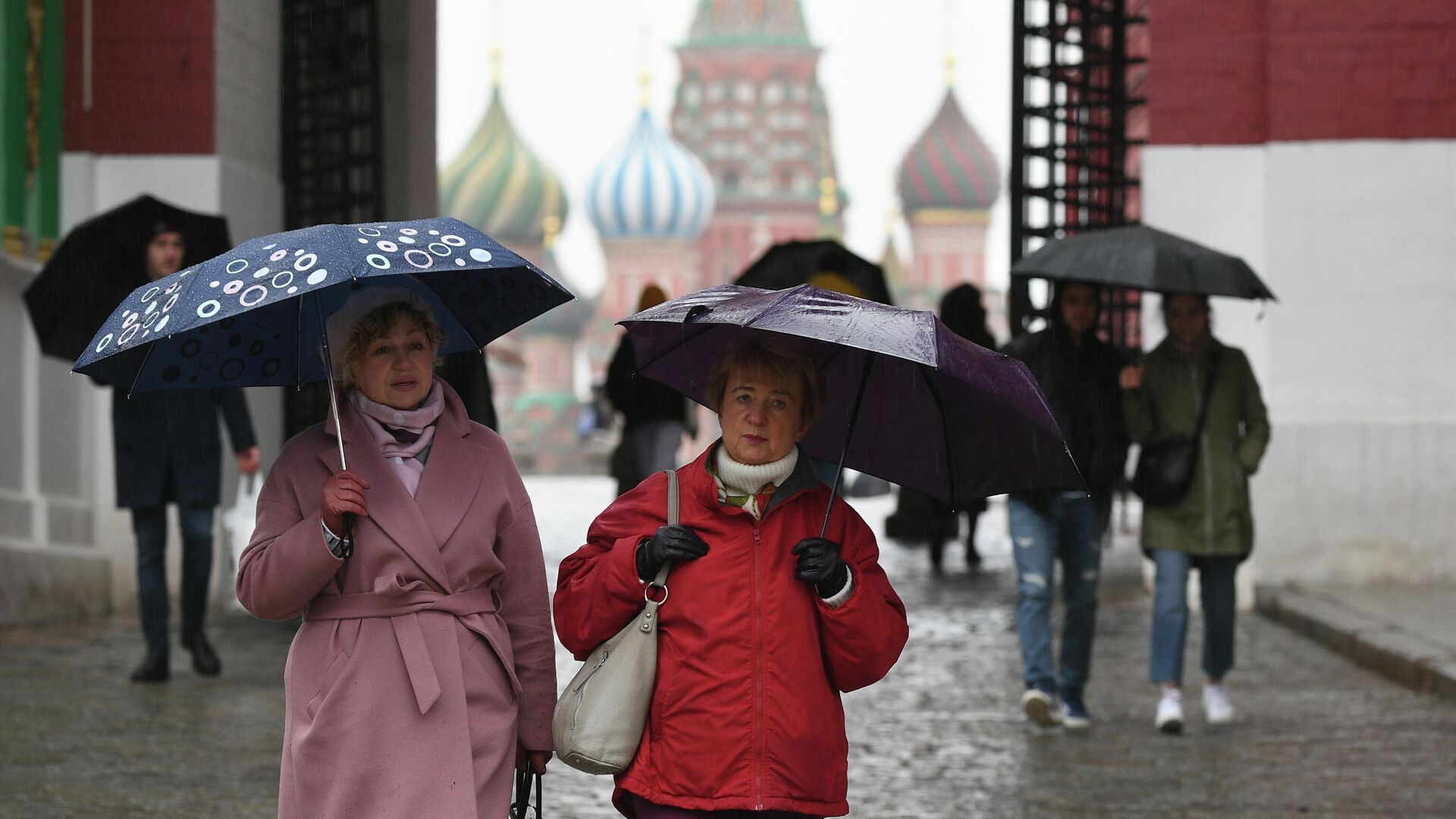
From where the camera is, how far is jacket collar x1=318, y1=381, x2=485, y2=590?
13.1ft

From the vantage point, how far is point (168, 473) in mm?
9102

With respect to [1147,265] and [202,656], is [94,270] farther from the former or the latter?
[1147,265]

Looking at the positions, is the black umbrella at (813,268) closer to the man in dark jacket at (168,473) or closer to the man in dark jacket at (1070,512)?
the man in dark jacket at (1070,512)

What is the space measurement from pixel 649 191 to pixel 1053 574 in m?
81.3

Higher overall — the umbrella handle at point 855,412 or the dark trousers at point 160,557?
the umbrella handle at point 855,412

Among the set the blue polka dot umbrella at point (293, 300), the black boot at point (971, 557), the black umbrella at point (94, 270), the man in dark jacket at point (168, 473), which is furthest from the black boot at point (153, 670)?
the black boot at point (971, 557)

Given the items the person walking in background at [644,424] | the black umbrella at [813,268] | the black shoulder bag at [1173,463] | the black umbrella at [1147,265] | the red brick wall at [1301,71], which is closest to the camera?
the black umbrella at [1147,265]

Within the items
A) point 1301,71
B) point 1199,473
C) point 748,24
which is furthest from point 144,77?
point 748,24

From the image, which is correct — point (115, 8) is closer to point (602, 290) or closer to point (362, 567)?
point (362, 567)

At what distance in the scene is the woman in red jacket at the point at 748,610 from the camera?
12.8 feet

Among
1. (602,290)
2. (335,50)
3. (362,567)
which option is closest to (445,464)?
(362,567)

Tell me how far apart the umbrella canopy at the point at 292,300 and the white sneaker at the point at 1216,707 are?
14.7 ft

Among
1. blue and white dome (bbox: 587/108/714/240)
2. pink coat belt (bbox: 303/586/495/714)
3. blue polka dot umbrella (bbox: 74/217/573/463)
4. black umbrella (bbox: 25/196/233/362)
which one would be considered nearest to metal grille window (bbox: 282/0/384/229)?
black umbrella (bbox: 25/196/233/362)

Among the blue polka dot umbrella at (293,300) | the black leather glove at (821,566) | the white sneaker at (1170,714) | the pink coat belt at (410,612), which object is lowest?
the white sneaker at (1170,714)
